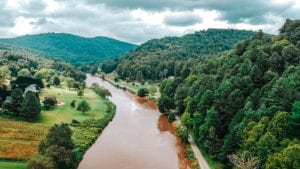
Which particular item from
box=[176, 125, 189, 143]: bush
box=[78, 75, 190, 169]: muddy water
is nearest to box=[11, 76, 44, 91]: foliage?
box=[78, 75, 190, 169]: muddy water

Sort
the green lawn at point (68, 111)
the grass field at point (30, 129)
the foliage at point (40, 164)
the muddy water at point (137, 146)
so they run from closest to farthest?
the foliage at point (40, 164) < the grass field at point (30, 129) < the muddy water at point (137, 146) < the green lawn at point (68, 111)

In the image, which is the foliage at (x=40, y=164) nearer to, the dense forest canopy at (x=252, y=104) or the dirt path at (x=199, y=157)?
the dense forest canopy at (x=252, y=104)

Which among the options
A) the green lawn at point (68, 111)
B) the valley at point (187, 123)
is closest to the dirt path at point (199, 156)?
the valley at point (187, 123)

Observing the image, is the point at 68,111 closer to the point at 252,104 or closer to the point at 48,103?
the point at 48,103

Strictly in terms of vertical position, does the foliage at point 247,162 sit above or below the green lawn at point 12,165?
above

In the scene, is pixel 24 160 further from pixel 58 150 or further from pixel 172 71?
→ pixel 172 71

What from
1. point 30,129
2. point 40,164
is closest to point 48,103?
point 30,129
